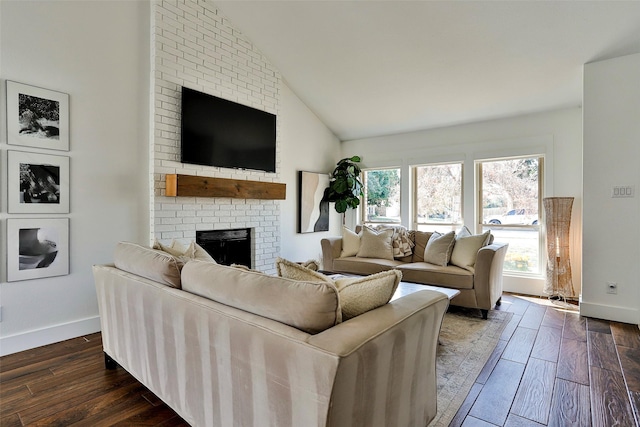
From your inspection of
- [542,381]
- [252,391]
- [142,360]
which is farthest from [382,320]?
[542,381]

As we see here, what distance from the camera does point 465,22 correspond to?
10.1ft

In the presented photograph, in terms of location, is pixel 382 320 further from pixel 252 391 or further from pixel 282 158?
pixel 282 158

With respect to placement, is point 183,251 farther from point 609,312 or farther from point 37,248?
point 609,312

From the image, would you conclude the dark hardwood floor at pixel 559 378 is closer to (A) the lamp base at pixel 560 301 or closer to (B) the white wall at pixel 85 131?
(A) the lamp base at pixel 560 301

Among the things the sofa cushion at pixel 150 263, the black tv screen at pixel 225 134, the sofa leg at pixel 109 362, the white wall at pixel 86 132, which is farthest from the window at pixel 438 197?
the sofa leg at pixel 109 362

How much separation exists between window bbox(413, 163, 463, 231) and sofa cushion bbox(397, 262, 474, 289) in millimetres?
1438

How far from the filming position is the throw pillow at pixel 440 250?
3762mm

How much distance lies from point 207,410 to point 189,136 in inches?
111

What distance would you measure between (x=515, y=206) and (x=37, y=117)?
5.25 metres

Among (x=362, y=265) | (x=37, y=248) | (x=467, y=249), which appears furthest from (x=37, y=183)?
(x=467, y=249)

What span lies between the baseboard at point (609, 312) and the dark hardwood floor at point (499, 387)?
0.32 m

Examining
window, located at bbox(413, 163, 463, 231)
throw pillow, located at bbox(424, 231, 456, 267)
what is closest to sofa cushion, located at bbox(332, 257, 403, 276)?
throw pillow, located at bbox(424, 231, 456, 267)

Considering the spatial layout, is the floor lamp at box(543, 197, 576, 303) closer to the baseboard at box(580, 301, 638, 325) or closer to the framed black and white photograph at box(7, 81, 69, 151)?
the baseboard at box(580, 301, 638, 325)

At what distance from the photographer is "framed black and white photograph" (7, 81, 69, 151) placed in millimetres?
2549
